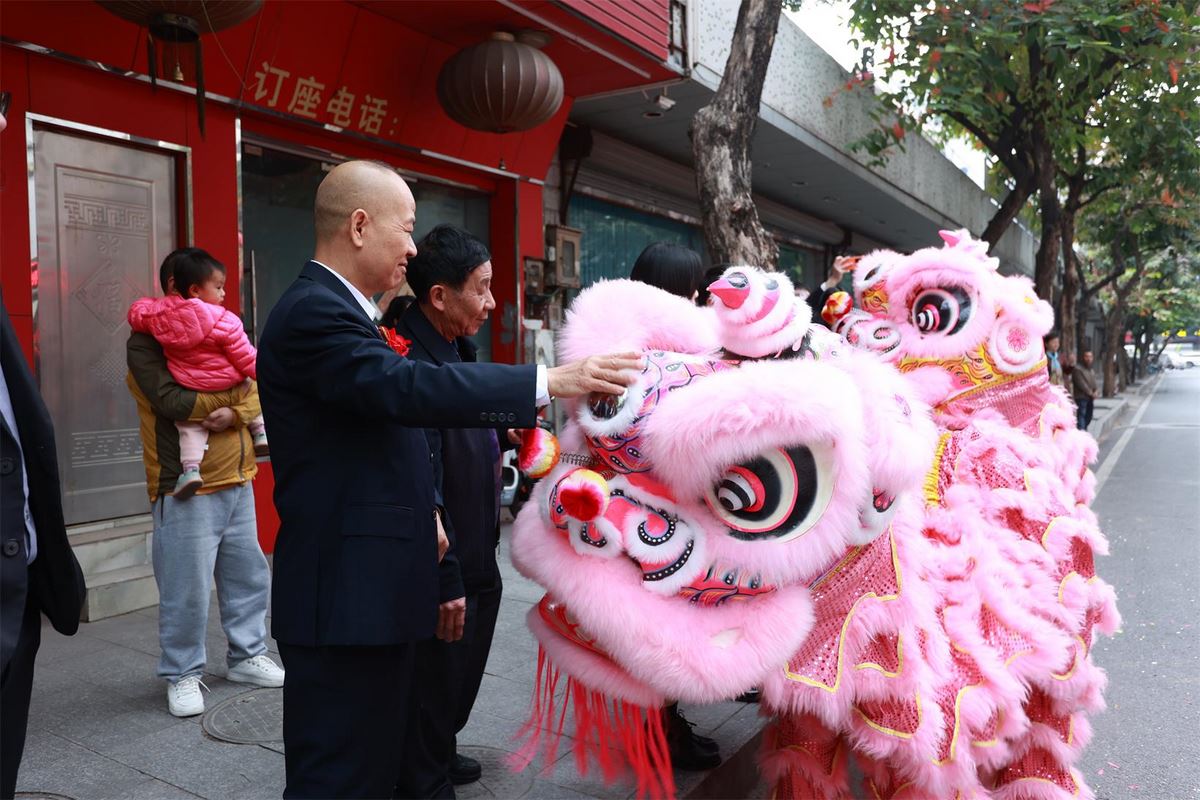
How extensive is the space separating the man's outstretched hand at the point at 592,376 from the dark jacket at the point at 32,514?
1.06 metres

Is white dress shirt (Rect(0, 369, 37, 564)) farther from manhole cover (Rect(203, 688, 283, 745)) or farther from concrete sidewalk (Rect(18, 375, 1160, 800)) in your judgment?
manhole cover (Rect(203, 688, 283, 745))

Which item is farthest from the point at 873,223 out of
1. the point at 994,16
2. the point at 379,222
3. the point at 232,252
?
the point at 379,222

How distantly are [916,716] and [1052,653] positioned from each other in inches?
25.6

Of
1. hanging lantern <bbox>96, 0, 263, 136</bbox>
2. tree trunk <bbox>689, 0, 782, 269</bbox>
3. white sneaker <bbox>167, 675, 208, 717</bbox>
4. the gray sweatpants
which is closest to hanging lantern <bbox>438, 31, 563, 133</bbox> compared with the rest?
tree trunk <bbox>689, 0, 782, 269</bbox>

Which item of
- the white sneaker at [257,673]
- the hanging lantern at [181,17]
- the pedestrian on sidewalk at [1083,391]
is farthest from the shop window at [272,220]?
the pedestrian on sidewalk at [1083,391]

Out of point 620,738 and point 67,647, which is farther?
point 67,647

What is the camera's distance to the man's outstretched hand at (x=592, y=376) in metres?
1.86

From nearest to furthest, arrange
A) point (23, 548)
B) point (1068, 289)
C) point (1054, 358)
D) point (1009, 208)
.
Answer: point (23, 548)
point (1009, 208)
point (1054, 358)
point (1068, 289)

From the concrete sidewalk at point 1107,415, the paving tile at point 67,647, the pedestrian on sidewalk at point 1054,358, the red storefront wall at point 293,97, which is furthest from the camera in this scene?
the concrete sidewalk at point 1107,415

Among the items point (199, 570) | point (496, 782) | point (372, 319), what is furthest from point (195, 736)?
point (372, 319)

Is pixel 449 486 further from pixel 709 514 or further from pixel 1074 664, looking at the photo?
pixel 1074 664

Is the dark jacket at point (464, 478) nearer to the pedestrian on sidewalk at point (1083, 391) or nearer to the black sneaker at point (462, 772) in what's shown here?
the black sneaker at point (462, 772)

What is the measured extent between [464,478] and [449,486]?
53 mm

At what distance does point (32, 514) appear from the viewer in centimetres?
188
